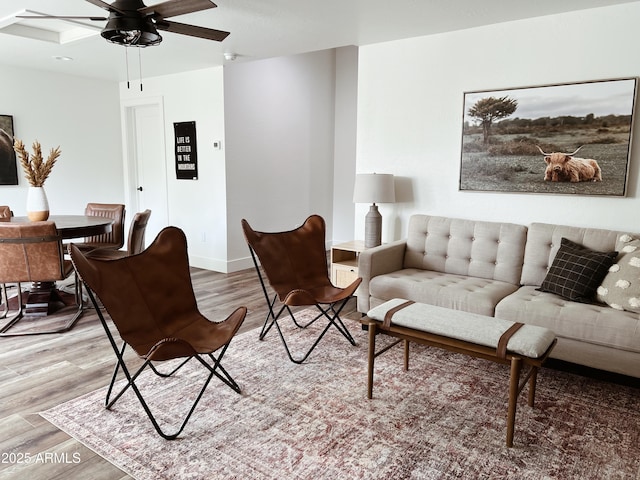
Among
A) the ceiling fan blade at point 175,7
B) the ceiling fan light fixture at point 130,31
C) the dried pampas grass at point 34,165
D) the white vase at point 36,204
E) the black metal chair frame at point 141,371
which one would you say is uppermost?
the ceiling fan blade at point 175,7

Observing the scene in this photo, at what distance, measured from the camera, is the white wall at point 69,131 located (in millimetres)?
5457

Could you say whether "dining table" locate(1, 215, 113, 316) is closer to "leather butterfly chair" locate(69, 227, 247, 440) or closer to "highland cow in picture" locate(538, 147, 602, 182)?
"leather butterfly chair" locate(69, 227, 247, 440)

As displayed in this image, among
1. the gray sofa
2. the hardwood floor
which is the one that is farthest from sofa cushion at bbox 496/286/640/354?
the hardwood floor

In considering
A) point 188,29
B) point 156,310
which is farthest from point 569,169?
point 156,310

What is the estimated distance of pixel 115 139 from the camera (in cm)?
647

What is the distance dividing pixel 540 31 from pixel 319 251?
2381 millimetres

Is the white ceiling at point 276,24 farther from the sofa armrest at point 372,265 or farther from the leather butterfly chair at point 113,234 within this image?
the sofa armrest at point 372,265

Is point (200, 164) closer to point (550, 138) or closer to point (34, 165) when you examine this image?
point (34, 165)

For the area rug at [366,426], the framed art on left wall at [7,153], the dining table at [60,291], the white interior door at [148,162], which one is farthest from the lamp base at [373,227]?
the framed art on left wall at [7,153]

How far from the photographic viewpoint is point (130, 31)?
2.69 meters

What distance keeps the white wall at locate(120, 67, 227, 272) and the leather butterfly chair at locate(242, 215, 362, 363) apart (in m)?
2.13

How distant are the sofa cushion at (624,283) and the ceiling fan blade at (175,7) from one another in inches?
113

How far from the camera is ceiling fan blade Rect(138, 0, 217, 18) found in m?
2.54

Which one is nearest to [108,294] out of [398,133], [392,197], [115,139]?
[392,197]
